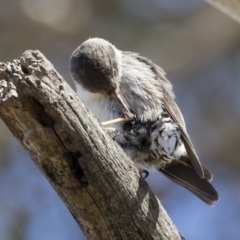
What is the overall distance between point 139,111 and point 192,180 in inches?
18.2

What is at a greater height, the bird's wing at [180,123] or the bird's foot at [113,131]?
the bird's wing at [180,123]

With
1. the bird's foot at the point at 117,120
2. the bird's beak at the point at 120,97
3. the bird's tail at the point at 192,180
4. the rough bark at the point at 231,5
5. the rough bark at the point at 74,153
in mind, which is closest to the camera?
the rough bark at the point at 74,153

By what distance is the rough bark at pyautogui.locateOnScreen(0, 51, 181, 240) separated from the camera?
1979 millimetres

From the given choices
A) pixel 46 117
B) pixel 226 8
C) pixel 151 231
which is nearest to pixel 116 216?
pixel 151 231

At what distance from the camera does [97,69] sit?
122 inches

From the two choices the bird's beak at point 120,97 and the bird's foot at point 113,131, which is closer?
the bird's foot at point 113,131

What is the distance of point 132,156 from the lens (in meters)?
3.01

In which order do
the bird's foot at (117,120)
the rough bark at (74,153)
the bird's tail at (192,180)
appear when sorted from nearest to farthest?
the rough bark at (74,153) < the bird's foot at (117,120) < the bird's tail at (192,180)

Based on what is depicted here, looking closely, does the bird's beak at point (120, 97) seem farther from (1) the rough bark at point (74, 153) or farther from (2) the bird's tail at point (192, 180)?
(1) the rough bark at point (74, 153)

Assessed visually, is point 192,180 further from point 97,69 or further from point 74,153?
point 74,153

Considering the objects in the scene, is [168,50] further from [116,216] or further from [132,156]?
[116,216]

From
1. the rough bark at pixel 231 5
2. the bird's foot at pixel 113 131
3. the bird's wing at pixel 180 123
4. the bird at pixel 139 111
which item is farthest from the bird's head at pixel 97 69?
the rough bark at pixel 231 5

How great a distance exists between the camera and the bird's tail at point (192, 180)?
Result: 3.13 m

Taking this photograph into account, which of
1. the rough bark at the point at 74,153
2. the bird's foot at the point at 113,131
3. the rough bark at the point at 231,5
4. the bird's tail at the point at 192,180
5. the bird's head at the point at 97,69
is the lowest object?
the rough bark at the point at 74,153
